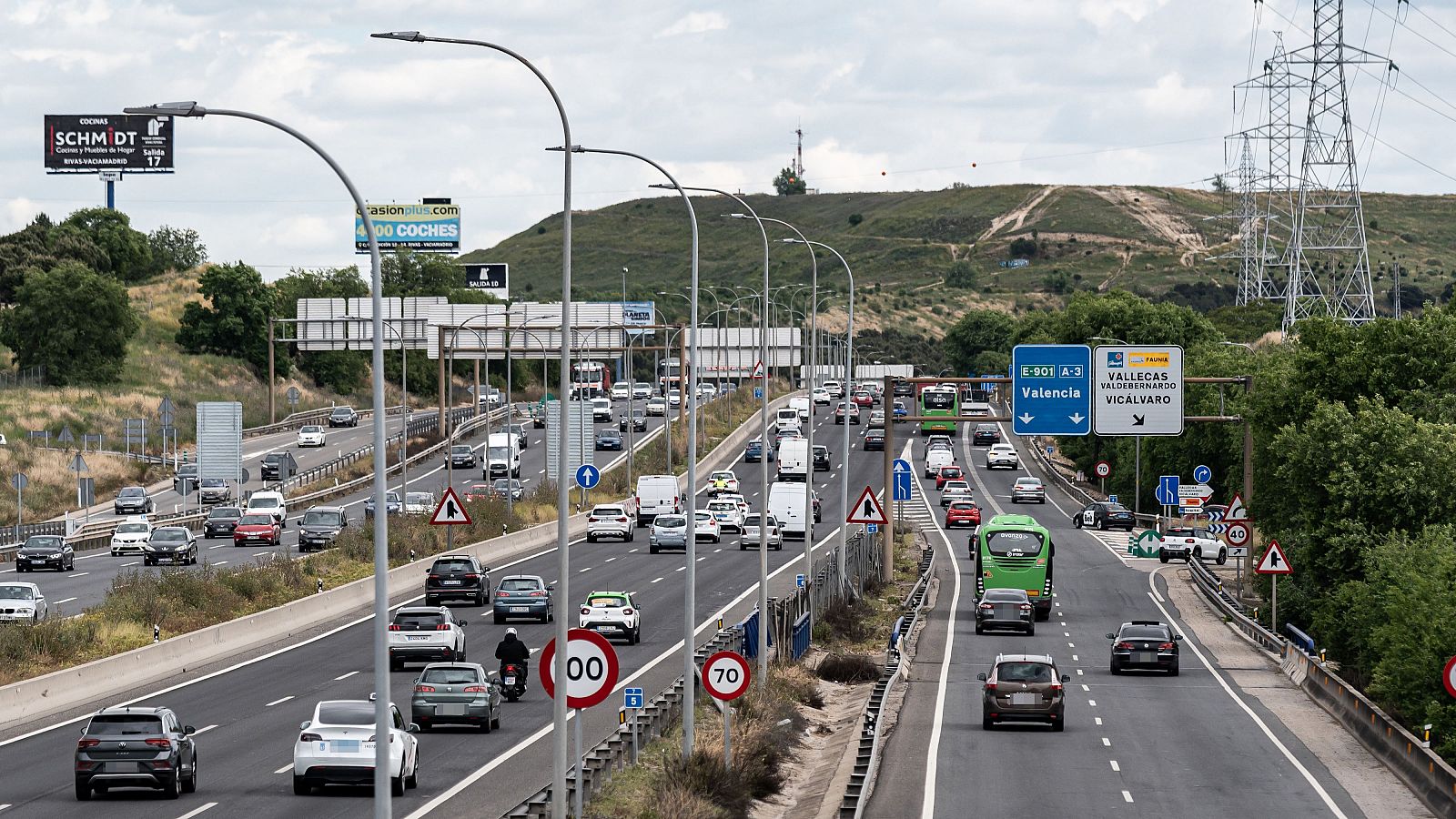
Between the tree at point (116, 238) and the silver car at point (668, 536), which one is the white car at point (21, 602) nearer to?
the silver car at point (668, 536)

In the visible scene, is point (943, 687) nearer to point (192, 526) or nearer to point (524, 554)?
point (524, 554)

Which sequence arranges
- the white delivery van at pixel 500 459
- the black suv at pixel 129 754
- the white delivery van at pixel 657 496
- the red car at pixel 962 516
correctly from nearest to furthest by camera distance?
the black suv at pixel 129 754
the white delivery van at pixel 657 496
the red car at pixel 962 516
the white delivery van at pixel 500 459

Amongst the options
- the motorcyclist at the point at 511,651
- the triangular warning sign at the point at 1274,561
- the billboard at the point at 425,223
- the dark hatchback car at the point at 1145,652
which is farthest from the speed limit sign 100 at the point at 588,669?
the billboard at the point at 425,223

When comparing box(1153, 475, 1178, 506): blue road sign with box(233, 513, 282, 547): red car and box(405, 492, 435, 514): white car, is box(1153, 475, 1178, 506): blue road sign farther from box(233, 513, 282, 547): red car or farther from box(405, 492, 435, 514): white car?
box(233, 513, 282, 547): red car

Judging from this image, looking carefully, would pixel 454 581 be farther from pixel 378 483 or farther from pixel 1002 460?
pixel 1002 460

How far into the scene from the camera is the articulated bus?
5550 centimetres

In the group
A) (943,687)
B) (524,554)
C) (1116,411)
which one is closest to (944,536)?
(524,554)

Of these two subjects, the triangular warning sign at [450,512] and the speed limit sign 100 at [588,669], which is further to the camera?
the triangular warning sign at [450,512]

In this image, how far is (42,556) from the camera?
62.4m

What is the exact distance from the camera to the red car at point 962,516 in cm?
8619

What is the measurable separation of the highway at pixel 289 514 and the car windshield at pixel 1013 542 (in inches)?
850

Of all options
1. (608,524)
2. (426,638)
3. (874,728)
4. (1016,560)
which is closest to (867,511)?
(1016,560)

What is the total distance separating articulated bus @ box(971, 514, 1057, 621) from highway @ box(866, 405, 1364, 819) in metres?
1.15

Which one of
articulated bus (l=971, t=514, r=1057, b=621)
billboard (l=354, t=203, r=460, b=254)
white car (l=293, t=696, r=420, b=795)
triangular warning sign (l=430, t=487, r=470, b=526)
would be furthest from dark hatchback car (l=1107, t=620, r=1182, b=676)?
billboard (l=354, t=203, r=460, b=254)
